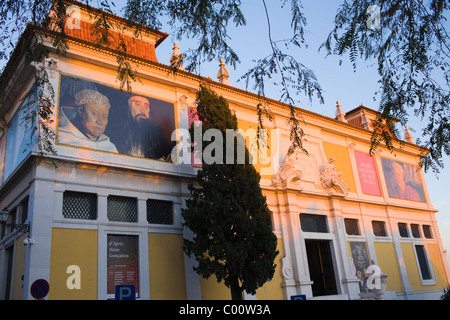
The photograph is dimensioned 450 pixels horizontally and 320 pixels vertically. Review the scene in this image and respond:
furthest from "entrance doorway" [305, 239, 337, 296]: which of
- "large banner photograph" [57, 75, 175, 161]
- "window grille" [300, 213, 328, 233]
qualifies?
"large banner photograph" [57, 75, 175, 161]

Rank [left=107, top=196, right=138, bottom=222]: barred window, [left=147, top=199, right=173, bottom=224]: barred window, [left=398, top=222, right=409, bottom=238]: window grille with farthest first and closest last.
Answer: [left=398, top=222, right=409, bottom=238]: window grille, [left=147, top=199, right=173, bottom=224]: barred window, [left=107, top=196, right=138, bottom=222]: barred window

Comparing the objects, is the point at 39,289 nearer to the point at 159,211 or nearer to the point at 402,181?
the point at 159,211

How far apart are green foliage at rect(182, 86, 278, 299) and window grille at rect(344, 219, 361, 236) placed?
337 inches

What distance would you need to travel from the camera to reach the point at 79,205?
1345 cm

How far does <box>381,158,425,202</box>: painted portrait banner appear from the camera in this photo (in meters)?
25.8

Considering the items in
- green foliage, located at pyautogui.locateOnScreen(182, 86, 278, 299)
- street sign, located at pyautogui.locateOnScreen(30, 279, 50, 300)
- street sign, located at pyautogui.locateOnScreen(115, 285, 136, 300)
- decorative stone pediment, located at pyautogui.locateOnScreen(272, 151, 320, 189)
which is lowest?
street sign, located at pyautogui.locateOnScreen(115, 285, 136, 300)

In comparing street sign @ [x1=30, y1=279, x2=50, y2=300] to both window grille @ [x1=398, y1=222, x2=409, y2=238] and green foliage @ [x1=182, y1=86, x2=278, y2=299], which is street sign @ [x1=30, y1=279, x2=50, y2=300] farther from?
window grille @ [x1=398, y1=222, x2=409, y2=238]

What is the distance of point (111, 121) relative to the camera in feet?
48.7

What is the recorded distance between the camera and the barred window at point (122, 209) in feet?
46.1

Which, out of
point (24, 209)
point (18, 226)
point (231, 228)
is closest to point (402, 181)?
point (231, 228)

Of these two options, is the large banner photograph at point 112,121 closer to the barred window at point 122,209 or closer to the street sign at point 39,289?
the barred window at point 122,209
